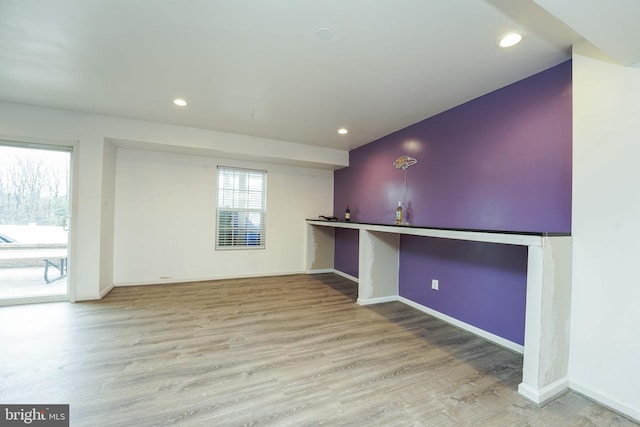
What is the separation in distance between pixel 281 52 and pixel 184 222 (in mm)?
3342

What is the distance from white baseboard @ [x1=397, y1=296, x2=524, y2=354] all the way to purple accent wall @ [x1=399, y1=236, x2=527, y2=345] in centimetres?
4

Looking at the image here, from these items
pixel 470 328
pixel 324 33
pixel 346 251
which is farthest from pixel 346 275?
pixel 324 33

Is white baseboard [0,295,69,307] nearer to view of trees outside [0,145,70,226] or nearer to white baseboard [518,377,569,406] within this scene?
view of trees outside [0,145,70,226]

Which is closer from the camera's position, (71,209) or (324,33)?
(324,33)

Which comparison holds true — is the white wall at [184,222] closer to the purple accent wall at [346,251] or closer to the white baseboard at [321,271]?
the white baseboard at [321,271]

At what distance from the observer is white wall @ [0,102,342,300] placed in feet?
10.1

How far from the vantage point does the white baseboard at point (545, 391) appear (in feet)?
5.32

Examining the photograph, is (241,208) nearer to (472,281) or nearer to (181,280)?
(181,280)

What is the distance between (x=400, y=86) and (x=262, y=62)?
129 centimetres

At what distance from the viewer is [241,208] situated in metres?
4.69

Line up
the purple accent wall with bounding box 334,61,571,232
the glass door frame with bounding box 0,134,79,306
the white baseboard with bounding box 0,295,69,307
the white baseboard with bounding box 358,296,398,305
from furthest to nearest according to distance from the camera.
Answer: the white baseboard with bounding box 358,296,398,305 → the glass door frame with bounding box 0,134,79,306 → the white baseboard with bounding box 0,295,69,307 → the purple accent wall with bounding box 334,61,571,232

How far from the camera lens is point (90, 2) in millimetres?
1513

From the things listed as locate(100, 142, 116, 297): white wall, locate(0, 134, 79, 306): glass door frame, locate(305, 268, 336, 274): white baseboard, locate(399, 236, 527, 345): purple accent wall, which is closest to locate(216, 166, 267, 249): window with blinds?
locate(305, 268, 336, 274): white baseboard

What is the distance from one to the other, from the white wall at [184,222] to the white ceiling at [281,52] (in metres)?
1.20
